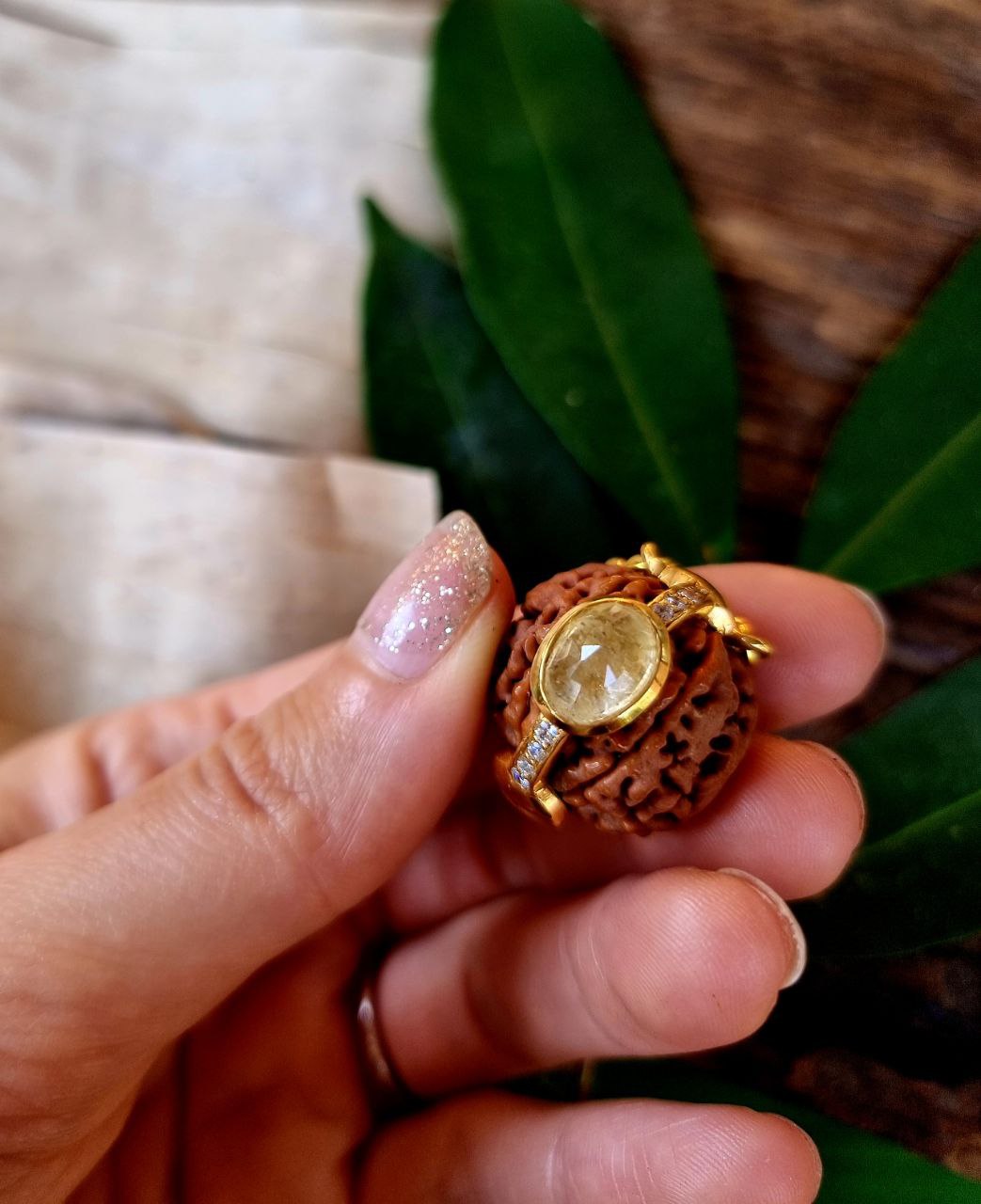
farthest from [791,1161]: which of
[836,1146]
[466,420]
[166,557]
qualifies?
[166,557]

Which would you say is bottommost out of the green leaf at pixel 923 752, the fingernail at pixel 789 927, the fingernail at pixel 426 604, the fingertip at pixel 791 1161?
the fingertip at pixel 791 1161

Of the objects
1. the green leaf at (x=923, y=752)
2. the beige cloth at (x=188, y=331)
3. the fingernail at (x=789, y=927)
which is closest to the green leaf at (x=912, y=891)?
the green leaf at (x=923, y=752)

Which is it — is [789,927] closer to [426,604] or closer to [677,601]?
[677,601]

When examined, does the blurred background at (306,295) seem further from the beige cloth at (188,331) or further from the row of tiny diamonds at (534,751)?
the row of tiny diamonds at (534,751)

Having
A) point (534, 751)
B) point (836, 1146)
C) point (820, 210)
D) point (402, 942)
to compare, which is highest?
point (820, 210)

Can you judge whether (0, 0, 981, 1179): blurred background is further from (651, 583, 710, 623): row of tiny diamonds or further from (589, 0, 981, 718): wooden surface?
(651, 583, 710, 623): row of tiny diamonds

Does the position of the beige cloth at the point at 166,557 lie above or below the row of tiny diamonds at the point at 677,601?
below
